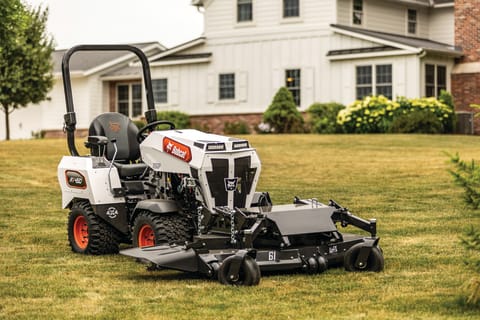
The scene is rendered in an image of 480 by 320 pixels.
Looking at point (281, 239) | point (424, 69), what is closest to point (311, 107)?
point (424, 69)

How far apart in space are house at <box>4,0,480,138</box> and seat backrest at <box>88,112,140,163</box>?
24.8 meters

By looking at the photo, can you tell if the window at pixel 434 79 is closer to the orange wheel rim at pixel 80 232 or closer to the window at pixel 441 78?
the window at pixel 441 78

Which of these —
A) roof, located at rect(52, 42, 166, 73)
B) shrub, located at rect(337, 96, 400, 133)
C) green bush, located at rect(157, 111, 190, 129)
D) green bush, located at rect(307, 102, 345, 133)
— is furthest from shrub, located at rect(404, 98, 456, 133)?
roof, located at rect(52, 42, 166, 73)

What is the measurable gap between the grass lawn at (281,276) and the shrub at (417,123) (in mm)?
11162

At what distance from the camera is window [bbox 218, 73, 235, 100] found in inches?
1622

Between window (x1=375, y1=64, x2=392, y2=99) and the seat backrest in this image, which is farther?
window (x1=375, y1=64, x2=392, y2=99)

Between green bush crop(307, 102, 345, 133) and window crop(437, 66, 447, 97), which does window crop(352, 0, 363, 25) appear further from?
green bush crop(307, 102, 345, 133)

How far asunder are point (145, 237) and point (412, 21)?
3288cm

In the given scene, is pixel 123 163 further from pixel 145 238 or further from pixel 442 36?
pixel 442 36

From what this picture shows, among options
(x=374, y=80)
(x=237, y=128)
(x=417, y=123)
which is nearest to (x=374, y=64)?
(x=374, y=80)

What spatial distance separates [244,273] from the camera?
9.63 m

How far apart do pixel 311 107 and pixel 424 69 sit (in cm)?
412

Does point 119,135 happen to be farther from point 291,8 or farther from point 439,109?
point 291,8

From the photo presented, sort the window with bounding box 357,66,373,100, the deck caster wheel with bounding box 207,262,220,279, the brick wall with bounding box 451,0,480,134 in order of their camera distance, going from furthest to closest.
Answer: the brick wall with bounding box 451,0,480,134 → the window with bounding box 357,66,373,100 → the deck caster wheel with bounding box 207,262,220,279
